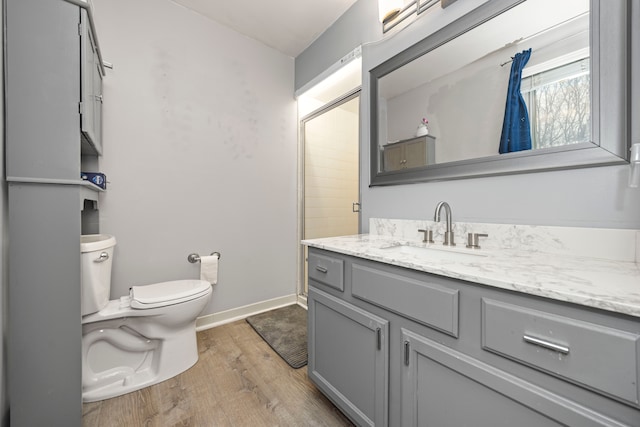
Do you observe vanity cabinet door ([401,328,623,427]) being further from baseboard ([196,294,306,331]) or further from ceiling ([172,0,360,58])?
ceiling ([172,0,360,58])

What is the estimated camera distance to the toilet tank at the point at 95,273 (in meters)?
1.34

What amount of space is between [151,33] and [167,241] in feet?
5.11

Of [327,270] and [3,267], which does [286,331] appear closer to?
[327,270]

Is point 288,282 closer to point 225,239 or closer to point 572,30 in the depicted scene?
point 225,239

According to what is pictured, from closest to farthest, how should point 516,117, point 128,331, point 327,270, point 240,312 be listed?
point 516,117 < point 327,270 < point 128,331 < point 240,312

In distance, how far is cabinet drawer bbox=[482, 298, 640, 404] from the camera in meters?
0.53

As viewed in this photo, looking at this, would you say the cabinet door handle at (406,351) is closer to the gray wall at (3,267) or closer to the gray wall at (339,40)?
the gray wall at (3,267)

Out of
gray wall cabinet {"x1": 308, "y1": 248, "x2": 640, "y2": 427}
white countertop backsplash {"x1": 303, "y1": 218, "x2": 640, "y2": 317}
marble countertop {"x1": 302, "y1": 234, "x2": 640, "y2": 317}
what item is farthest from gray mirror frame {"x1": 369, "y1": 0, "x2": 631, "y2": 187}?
gray wall cabinet {"x1": 308, "y1": 248, "x2": 640, "y2": 427}

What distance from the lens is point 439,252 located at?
1304 mm

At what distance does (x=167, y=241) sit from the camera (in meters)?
2.03

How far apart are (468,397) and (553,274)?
435 mm

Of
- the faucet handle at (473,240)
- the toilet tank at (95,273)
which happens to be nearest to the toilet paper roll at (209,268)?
the toilet tank at (95,273)

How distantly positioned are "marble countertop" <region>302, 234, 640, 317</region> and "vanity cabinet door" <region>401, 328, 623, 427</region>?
0.79ft

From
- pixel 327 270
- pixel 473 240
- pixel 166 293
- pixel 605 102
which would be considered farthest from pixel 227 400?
pixel 605 102
